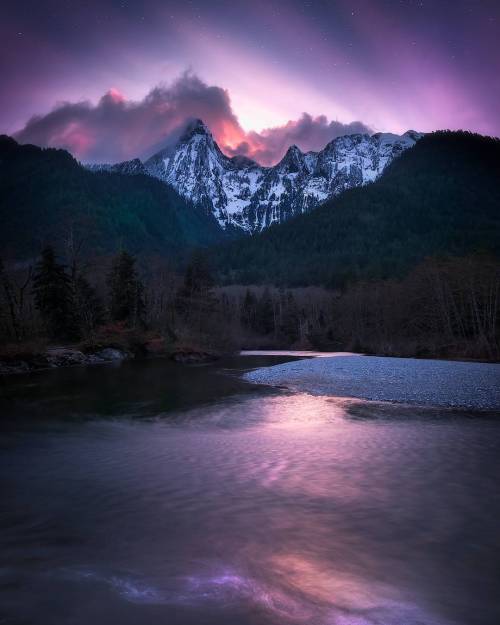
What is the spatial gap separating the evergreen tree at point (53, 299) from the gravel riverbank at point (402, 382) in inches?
1076

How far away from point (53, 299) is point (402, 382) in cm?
3994

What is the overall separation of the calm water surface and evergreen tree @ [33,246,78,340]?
34335 millimetres

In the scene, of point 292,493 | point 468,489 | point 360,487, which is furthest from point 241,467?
point 468,489

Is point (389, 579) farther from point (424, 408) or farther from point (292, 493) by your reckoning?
point (424, 408)

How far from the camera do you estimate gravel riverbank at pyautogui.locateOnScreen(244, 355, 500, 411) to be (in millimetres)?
19500

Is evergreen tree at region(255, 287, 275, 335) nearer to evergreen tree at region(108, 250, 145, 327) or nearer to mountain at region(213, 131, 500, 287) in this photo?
mountain at region(213, 131, 500, 287)

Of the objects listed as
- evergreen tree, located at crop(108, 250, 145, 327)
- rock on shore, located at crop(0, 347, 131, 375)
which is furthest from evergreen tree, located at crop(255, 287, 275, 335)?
rock on shore, located at crop(0, 347, 131, 375)

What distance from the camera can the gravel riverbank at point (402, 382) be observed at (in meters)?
19.5

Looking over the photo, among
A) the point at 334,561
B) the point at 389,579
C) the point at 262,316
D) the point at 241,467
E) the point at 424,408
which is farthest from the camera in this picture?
the point at 262,316

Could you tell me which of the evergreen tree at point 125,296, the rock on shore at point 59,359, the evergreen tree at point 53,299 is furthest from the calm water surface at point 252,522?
the evergreen tree at point 125,296

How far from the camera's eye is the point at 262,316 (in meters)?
104

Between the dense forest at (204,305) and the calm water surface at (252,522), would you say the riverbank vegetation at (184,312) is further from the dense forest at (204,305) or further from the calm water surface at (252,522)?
the calm water surface at (252,522)

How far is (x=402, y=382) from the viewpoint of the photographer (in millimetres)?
24031

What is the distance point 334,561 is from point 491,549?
2.58 meters
